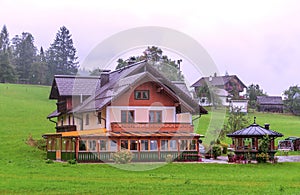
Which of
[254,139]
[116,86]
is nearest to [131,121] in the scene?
[116,86]

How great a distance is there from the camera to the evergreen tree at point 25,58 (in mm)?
127338

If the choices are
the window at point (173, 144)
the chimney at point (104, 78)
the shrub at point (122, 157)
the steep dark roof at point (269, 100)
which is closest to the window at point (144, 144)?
the window at point (173, 144)

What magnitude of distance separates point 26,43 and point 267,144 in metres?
109

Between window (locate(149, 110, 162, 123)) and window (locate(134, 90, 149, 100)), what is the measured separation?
1.31 metres

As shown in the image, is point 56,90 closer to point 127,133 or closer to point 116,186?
point 127,133

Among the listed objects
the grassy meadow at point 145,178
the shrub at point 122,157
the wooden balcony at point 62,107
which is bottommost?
the grassy meadow at point 145,178

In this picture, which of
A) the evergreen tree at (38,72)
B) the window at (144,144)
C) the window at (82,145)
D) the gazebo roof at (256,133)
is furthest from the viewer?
the evergreen tree at (38,72)

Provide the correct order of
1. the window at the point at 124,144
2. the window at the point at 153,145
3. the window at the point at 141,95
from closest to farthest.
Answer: the window at the point at 124,144, the window at the point at 153,145, the window at the point at 141,95

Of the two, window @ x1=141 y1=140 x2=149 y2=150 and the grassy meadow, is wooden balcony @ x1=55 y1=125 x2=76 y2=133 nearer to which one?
the grassy meadow

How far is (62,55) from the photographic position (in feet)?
448

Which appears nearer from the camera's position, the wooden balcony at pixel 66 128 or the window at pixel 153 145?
the window at pixel 153 145

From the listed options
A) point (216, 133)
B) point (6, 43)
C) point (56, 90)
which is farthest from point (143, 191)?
point (6, 43)

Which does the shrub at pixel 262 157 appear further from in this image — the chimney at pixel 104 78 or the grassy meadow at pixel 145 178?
the chimney at pixel 104 78

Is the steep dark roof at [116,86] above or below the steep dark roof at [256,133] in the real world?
above
